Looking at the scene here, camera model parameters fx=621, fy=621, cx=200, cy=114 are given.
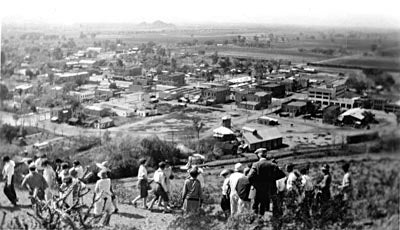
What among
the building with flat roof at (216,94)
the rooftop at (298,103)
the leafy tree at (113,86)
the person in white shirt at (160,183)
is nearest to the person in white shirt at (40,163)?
the leafy tree at (113,86)

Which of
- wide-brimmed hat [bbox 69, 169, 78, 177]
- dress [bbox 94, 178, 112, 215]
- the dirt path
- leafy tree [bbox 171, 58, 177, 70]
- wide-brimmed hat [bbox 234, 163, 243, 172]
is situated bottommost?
the dirt path

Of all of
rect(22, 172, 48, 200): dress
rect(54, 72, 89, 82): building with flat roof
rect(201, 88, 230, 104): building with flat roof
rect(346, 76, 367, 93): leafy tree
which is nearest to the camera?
rect(346, 76, 367, 93): leafy tree

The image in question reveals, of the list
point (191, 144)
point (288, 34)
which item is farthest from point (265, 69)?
point (191, 144)

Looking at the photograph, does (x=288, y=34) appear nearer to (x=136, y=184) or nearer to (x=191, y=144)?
(x=191, y=144)

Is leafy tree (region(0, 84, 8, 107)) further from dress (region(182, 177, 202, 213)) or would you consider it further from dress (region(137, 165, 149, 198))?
dress (region(182, 177, 202, 213))

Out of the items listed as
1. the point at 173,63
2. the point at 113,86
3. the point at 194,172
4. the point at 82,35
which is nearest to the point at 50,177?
the point at 113,86

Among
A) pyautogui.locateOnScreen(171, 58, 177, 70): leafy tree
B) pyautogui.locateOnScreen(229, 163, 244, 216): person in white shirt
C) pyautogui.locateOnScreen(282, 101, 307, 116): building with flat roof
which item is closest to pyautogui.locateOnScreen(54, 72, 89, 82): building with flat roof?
pyautogui.locateOnScreen(171, 58, 177, 70): leafy tree

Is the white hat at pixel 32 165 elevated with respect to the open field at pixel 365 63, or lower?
lower

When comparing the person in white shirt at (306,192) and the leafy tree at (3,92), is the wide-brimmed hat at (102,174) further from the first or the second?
the person in white shirt at (306,192)
